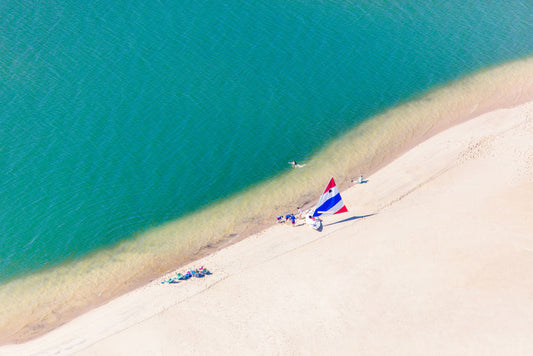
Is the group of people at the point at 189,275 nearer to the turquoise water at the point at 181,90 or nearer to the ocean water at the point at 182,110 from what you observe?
the ocean water at the point at 182,110

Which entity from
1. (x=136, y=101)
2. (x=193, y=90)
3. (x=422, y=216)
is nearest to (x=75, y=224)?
(x=136, y=101)

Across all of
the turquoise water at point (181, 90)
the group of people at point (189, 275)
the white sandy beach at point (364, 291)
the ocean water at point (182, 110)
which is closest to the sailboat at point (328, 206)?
the white sandy beach at point (364, 291)

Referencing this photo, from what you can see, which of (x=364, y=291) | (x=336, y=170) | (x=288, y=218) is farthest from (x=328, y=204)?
(x=364, y=291)

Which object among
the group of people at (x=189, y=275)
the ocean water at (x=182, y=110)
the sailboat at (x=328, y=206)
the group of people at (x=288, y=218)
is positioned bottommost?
the group of people at (x=189, y=275)

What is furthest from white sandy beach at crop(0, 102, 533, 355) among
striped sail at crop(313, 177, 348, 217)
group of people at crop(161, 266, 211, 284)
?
striped sail at crop(313, 177, 348, 217)

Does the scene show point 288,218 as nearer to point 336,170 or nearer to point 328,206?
point 328,206

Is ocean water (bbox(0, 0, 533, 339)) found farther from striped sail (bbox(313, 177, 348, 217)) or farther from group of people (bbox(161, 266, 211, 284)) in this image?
striped sail (bbox(313, 177, 348, 217))
